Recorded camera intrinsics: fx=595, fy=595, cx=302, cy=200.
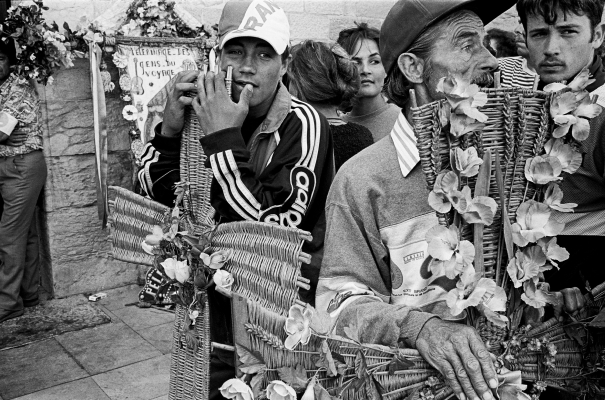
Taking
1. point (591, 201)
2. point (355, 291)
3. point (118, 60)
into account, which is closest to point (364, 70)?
point (118, 60)

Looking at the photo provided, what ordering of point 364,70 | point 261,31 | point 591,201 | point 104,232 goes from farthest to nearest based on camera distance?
point 104,232, point 364,70, point 261,31, point 591,201

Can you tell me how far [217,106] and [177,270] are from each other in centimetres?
52

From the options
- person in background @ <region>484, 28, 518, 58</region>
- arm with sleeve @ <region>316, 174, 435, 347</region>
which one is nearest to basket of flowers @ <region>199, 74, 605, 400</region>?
arm with sleeve @ <region>316, 174, 435, 347</region>

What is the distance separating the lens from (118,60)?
4555 mm

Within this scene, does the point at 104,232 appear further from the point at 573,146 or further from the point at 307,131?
the point at 573,146

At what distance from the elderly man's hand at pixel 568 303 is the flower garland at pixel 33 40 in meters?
4.03

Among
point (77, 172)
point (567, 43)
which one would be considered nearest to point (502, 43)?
point (567, 43)

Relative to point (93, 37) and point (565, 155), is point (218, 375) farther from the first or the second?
point (93, 37)

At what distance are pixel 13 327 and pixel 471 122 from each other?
4.17 metres

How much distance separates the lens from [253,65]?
6.57ft

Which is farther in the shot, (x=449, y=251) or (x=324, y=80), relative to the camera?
(x=324, y=80)

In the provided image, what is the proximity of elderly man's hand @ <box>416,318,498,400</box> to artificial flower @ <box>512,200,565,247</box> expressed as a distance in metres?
0.21

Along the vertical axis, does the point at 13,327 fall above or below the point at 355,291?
below

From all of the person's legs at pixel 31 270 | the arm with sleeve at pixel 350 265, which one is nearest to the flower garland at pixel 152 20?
the person's legs at pixel 31 270
